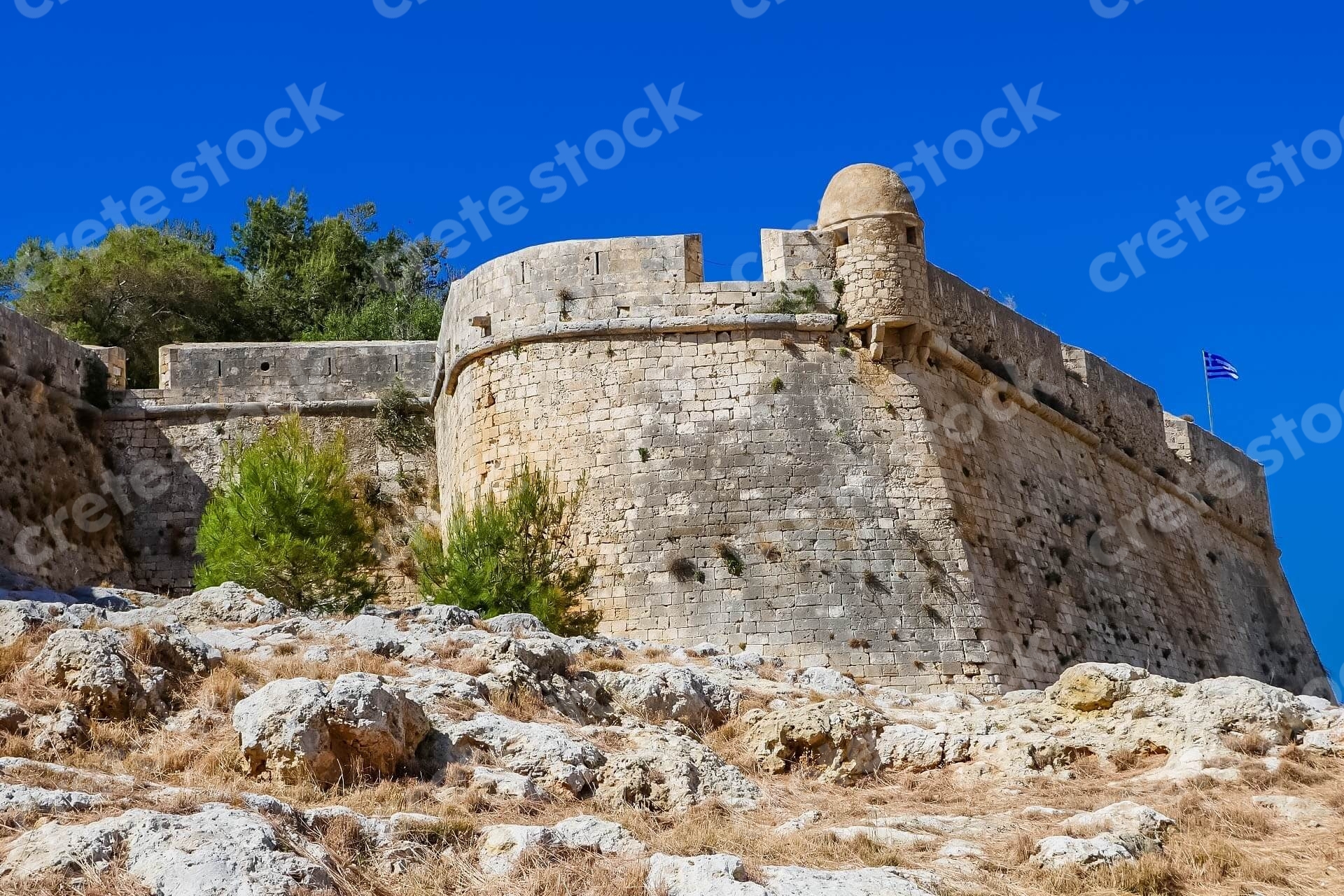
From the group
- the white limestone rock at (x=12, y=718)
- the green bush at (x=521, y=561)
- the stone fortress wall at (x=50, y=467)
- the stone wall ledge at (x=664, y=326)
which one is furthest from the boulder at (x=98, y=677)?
the stone fortress wall at (x=50, y=467)

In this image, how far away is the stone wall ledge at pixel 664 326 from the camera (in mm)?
17109

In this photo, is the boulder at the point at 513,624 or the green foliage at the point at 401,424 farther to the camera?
the green foliage at the point at 401,424

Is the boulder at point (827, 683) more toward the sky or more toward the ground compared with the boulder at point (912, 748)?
more toward the sky

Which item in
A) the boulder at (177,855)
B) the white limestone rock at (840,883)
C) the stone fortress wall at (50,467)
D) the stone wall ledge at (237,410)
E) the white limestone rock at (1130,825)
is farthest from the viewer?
the stone wall ledge at (237,410)

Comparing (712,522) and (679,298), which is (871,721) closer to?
(712,522)

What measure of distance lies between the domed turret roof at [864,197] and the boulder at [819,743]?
8099 mm

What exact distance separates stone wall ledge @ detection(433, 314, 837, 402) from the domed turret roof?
1.12 meters

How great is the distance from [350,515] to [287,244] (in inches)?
657

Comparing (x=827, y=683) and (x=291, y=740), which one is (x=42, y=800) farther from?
(x=827, y=683)

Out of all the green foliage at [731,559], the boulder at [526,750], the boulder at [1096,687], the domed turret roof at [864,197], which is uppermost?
the domed turret roof at [864,197]

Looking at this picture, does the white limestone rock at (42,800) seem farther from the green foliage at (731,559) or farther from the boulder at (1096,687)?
the green foliage at (731,559)

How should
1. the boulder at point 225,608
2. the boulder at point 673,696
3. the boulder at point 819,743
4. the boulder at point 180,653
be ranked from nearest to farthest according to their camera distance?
the boulder at point 180,653
the boulder at point 819,743
the boulder at point 673,696
the boulder at point 225,608

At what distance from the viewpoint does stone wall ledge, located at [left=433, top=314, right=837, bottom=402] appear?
674 inches

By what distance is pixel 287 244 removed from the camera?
3275 centimetres
